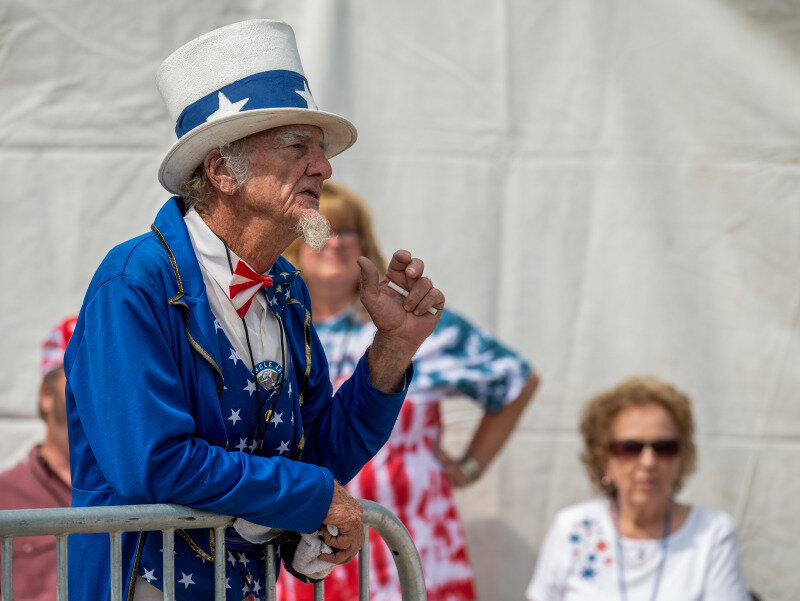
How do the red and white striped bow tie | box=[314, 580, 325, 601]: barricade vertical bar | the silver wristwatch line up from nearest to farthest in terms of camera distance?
the red and white striped bow tie < box=[314, 580, 325, 601]: barricade vertical bar < the silver wristwatch

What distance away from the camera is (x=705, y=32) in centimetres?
432

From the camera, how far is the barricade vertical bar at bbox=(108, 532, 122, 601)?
1.78 metres

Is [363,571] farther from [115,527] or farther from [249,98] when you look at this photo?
[249,98]

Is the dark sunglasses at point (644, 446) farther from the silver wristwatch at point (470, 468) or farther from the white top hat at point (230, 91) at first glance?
the white top hat at point (230, 91)

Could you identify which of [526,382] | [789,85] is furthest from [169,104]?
[789,85]

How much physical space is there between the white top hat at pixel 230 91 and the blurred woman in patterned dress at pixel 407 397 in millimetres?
1556

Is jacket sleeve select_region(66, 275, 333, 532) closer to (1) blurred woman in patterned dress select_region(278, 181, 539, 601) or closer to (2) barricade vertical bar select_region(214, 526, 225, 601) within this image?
(2) barricade vertical bar select_region(214, 526, 225, 601)

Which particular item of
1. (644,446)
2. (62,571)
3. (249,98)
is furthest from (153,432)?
(644,446)

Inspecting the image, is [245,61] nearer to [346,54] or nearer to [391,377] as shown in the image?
[391,377]

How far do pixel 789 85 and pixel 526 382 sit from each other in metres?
1.65

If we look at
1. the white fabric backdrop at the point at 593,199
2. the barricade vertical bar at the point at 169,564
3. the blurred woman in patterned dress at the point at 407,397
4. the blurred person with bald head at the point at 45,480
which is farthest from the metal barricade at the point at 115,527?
the white fabric backdrop at the point at 593,199

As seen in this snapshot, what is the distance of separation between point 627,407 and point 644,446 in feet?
0.53

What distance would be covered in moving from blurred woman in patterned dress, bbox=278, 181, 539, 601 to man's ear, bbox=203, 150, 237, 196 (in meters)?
1.59

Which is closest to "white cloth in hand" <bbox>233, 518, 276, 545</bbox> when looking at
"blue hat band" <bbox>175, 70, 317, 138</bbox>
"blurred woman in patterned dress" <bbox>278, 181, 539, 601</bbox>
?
"blue hat band" <bbox>175, 70, 317, 138</bbox>
